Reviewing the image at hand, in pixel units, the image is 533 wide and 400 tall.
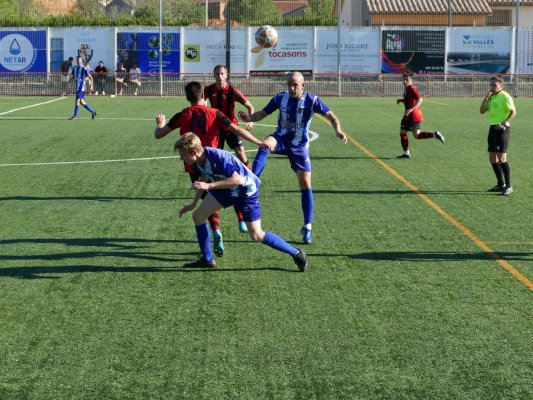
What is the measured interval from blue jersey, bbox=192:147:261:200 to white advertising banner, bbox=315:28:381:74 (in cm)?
4123

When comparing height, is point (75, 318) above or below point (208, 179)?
below

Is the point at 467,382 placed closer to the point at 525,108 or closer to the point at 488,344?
the point at 488,344

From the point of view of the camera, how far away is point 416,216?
1160cm

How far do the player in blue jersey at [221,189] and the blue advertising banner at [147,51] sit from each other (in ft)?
134

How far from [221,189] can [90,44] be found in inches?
1692

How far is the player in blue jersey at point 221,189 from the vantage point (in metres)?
7.57

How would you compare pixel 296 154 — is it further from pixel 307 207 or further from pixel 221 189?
pixel 221 189

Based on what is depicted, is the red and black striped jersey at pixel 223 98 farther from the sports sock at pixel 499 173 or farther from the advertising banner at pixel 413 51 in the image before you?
the advertising banner at pixel 413 51

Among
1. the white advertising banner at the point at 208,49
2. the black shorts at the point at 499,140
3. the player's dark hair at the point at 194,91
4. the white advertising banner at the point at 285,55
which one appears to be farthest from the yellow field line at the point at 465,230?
the white advertising banner at the point at 208,49

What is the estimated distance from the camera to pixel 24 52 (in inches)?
1959

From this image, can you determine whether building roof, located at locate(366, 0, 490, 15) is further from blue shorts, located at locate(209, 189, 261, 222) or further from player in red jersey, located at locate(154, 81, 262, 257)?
blue shorts, located at locate(209, 189, 261, 222)

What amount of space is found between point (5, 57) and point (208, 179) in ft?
147

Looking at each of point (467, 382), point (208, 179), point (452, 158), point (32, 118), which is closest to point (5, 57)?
point (32, 118)

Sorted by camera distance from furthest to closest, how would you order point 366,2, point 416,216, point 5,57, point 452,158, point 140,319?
point 366,2 → point 5,57 → point 452,158 → point 416,216 → point 140,319
